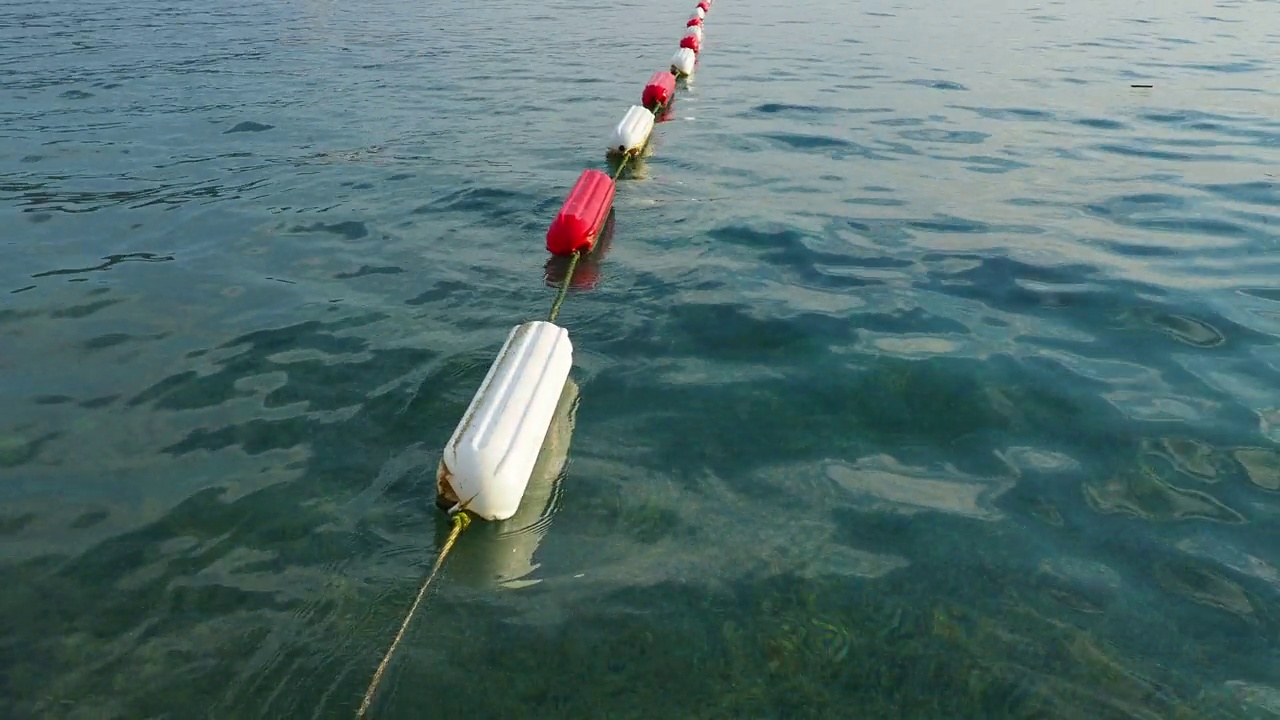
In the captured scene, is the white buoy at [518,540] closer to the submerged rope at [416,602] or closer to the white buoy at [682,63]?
the submerged rope at [416,602]

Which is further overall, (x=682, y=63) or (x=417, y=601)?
(x=682, y=63)

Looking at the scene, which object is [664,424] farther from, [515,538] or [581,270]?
[581,270]

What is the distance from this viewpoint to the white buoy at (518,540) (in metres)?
3.95

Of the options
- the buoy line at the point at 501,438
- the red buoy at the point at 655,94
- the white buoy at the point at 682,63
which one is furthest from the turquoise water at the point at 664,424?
the white buoy at the point at 682,63

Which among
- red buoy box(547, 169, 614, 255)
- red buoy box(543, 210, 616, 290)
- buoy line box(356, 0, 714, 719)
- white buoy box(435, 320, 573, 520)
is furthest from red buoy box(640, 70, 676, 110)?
white buoy box(435, 320, 573, 520)

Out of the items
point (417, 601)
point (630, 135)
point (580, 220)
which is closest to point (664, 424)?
point (417, 601)

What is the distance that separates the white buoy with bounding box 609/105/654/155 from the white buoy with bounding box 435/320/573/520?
5.62 metres

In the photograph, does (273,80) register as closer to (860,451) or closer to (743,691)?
(860,451)

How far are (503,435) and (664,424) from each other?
117 centimetres

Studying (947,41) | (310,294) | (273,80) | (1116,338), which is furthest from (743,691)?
(947,41)

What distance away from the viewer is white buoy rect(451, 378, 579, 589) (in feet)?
13.0

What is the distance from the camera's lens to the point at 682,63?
15.7m

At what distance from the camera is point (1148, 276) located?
682 cm

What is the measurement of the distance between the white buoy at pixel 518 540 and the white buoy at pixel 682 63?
12.2 m
